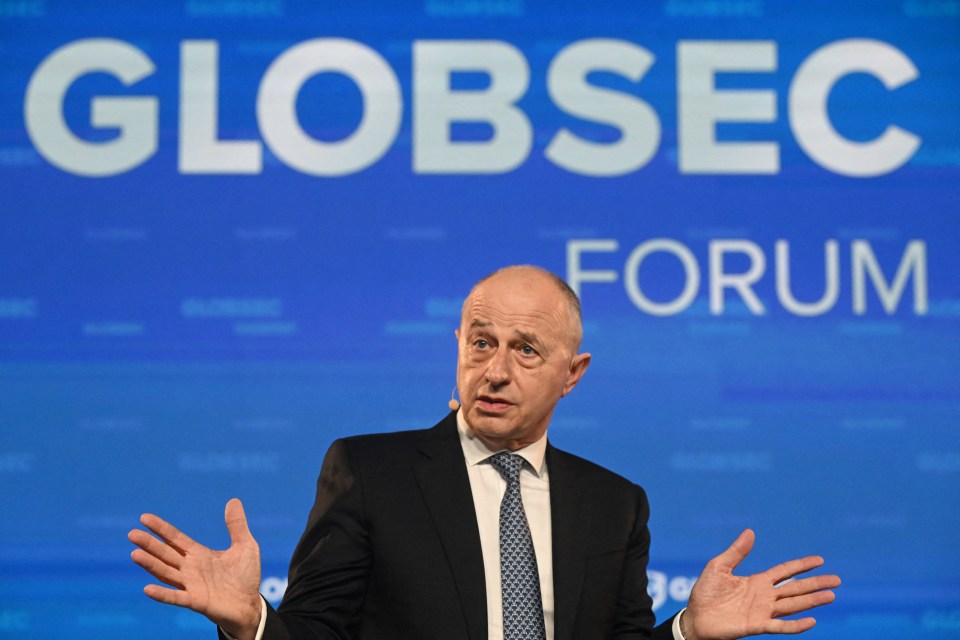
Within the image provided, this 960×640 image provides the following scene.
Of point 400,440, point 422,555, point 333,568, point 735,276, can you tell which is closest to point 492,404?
point 400,440

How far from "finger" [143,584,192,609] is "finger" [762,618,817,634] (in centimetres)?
105

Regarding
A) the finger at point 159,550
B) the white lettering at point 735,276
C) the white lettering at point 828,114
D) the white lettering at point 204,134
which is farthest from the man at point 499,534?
the white lettering at point 828,114

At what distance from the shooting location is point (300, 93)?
3.73 metres

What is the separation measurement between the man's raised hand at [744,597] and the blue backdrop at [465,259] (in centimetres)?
129

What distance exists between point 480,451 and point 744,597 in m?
0.58

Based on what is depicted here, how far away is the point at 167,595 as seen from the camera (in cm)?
179

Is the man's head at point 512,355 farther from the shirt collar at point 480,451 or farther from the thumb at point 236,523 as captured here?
the thumb at point 236,523

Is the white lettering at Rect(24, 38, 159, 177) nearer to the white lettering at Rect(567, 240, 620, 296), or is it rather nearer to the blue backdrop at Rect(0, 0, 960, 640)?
the blue backdrop at Rect(0, 0, 960, 640)

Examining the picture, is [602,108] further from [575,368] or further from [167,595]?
[167,595]

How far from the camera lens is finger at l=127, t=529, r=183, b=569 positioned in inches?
73.0

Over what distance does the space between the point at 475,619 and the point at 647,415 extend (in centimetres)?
159

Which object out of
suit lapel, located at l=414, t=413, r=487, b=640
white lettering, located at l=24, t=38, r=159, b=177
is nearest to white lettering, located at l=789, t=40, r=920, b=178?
suit lapel, located at l=414, t=413, r=487, b=640

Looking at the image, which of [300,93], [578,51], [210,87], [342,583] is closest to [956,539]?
[578,51]

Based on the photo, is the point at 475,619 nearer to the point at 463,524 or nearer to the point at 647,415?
the point at 463,524
